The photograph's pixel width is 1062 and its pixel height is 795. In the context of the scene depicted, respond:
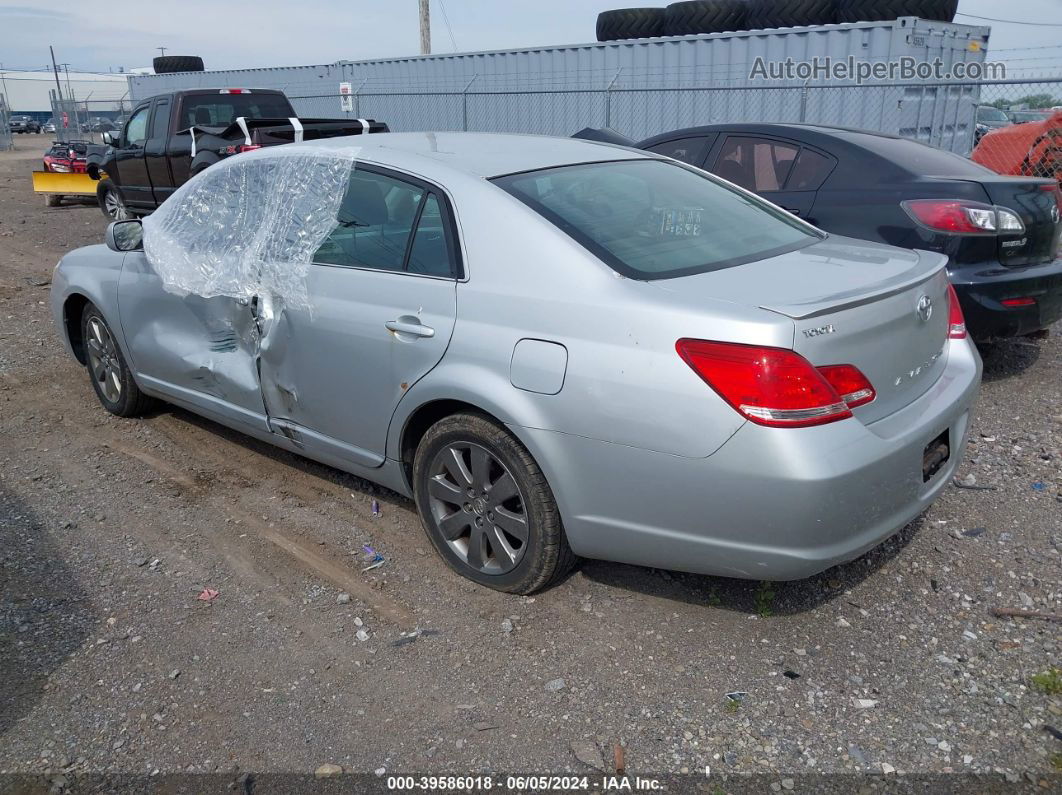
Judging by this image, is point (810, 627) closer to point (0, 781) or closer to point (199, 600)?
point (199, 600)

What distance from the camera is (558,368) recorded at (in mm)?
2959

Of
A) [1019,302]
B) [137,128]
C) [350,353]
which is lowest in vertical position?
[1019,302]

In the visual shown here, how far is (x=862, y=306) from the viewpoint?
286cm

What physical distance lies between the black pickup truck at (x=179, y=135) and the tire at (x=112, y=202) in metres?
0.03

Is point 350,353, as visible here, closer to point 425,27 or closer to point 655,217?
point 655,217

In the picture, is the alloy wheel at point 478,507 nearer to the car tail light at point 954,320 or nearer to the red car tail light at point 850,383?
the red car tail light at point 850,383

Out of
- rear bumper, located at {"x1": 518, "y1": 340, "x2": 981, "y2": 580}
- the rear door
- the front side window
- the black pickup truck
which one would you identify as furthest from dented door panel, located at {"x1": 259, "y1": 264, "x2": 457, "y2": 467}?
the front side window

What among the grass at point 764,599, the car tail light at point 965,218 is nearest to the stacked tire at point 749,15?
the car tail light at point 965,218

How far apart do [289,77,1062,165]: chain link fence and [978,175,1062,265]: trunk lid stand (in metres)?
3.97

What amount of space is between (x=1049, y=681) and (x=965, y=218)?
3.13 metres

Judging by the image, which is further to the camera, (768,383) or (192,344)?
(192,344)

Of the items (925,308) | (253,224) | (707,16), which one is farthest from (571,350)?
(707,16)

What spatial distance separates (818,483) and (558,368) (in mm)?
890

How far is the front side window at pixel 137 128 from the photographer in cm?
1230
